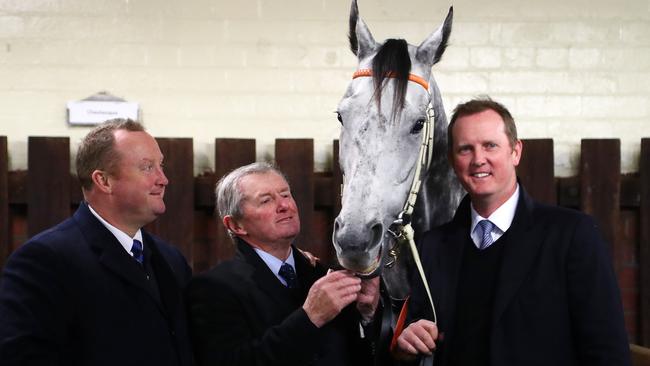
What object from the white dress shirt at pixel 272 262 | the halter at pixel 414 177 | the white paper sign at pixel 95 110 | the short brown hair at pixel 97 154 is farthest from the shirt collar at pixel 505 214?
the white paper sign at pixel 95 110

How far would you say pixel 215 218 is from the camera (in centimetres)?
346

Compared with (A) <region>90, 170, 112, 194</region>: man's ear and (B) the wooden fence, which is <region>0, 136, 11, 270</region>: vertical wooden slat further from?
(A) <region>90, 170, 112, 194</region>: man's ear

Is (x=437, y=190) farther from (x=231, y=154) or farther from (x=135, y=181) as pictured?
(x=231, y=154)

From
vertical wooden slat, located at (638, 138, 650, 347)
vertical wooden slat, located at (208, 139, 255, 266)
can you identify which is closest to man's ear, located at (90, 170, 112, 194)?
vertical wooden slat, located at (208, 139, 255, 266)

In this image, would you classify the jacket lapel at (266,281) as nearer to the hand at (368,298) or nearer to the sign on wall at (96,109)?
the hand at (368,298)

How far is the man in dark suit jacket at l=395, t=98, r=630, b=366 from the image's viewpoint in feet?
4.72

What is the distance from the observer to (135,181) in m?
1.74

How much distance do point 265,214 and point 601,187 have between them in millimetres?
2091

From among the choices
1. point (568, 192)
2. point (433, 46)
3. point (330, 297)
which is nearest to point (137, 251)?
point (330, 297)

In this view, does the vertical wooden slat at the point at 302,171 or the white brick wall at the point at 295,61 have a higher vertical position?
the white brick wall at the point at 295,61

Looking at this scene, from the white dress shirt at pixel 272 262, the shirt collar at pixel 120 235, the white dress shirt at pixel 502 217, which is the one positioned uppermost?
the white dress shirt at pixel 502 217

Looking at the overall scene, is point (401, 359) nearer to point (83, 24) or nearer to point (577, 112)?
point (577, 112)

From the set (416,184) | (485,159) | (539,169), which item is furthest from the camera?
(539,169)

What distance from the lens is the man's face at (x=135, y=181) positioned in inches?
68.1
